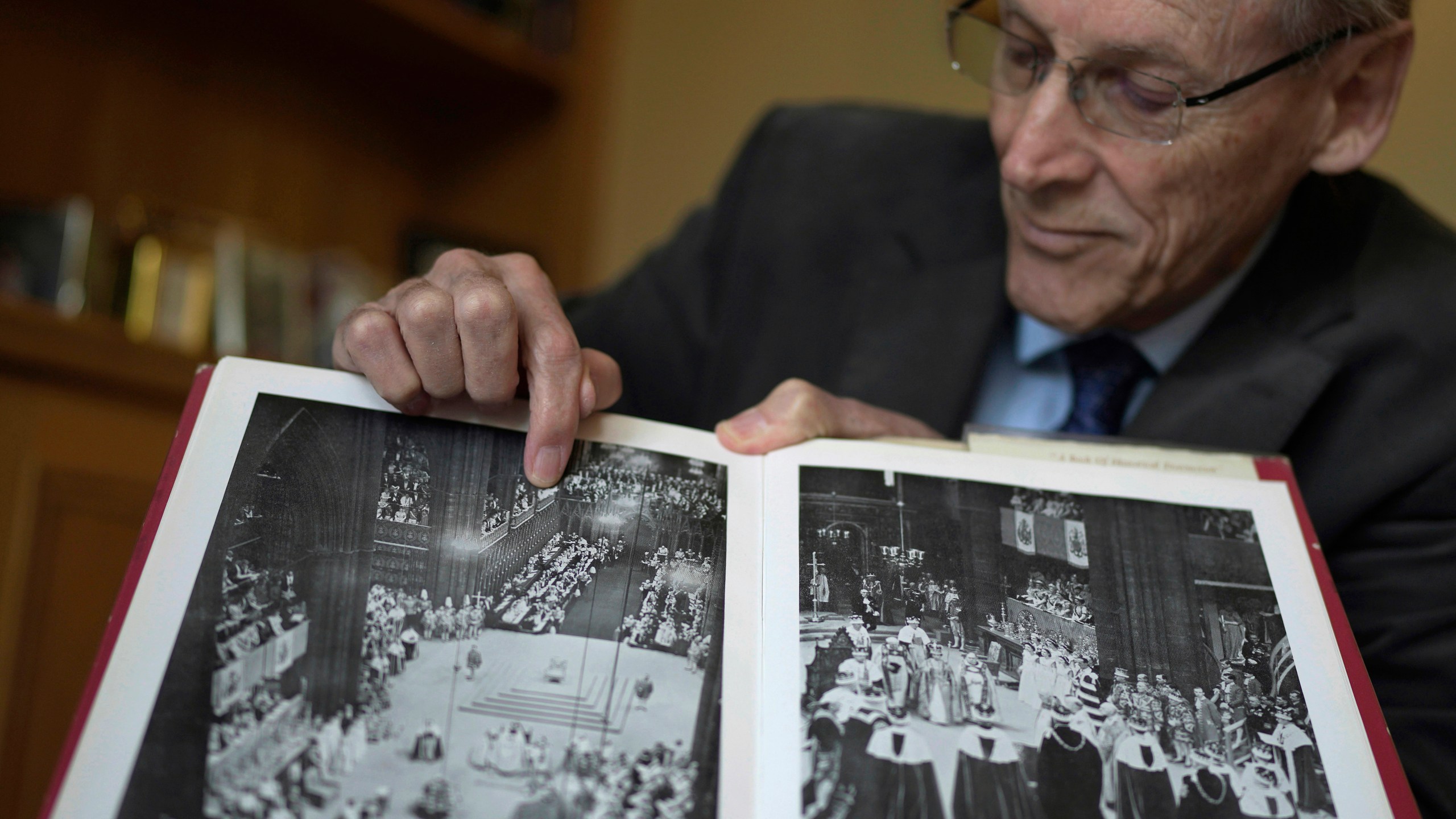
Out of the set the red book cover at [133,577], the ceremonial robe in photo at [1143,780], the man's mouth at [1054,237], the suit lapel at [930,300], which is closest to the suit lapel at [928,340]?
the suit lapel at [930,300]

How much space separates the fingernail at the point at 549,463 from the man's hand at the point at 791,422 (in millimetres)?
111

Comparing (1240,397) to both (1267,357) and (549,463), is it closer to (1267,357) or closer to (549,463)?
(1267,357)

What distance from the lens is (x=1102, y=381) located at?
1012 millimetres

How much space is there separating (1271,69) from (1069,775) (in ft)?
2.01

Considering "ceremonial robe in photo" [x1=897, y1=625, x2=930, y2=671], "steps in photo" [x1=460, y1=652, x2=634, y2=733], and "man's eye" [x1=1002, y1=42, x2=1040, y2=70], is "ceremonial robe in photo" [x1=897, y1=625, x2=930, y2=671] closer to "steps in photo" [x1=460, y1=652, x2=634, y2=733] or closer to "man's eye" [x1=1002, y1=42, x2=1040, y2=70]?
"steps in photo" [x1=460, y1=652, x2=634, y2=733]

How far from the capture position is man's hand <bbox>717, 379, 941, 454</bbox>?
0.67 meters

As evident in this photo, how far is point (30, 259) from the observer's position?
4.51 ft

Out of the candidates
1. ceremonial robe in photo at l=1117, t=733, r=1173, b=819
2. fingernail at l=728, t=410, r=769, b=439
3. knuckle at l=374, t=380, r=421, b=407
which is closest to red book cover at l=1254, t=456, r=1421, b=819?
ceremonial robe in photo at l=1117, t=733, r=1173, b=819

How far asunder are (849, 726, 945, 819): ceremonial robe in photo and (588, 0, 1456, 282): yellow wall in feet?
4.77

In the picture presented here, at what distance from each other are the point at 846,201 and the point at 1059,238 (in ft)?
1.14

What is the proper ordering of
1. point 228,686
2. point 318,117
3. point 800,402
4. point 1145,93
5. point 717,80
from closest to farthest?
point 228,686 < point 800,402 < point 1145,93 < point 318,117 < point 717,80

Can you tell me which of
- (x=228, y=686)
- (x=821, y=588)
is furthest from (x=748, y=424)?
(x=228, y=686)

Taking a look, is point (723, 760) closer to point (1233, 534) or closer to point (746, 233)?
point (1233, 534)

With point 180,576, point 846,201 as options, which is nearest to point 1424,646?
point 846,201
